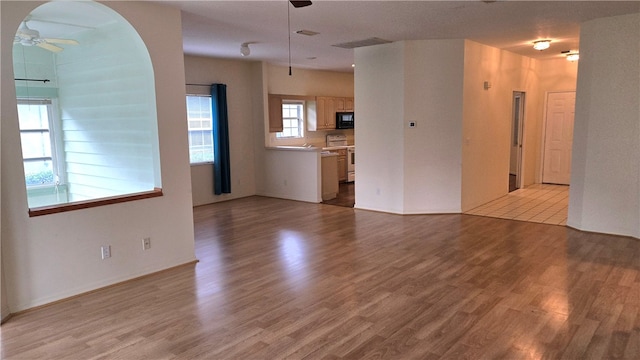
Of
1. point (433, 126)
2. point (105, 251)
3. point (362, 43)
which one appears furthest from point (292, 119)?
point (105, 251)

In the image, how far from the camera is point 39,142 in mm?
6184

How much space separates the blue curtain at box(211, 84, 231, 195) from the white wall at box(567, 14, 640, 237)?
217 inches

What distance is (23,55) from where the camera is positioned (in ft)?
19.0

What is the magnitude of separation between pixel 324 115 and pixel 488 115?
12.7 feet

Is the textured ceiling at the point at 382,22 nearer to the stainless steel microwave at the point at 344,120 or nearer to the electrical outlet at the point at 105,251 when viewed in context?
the electrical outlet at the point at 105,251

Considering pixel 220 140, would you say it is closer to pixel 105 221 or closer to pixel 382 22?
pixel 382 22

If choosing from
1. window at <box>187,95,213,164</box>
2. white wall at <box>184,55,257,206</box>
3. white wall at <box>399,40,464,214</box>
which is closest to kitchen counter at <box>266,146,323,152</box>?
white wall at <box>184,55,257,206</box>

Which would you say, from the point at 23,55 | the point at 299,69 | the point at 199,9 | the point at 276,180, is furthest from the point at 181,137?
the point at 299,69

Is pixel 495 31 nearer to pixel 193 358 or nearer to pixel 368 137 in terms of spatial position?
pixel 368 137

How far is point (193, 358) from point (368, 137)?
4783 millimetres

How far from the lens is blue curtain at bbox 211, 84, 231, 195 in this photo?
7.76m

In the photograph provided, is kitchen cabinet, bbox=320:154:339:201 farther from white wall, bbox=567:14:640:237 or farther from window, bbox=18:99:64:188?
window, bbox=18:99:64:188

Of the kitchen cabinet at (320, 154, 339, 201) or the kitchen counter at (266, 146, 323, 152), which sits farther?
the kitchen cabinet at (320, 154, 339, 201)

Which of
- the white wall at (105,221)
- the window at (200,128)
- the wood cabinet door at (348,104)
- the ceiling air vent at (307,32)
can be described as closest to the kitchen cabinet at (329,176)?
the window at (200,128)
